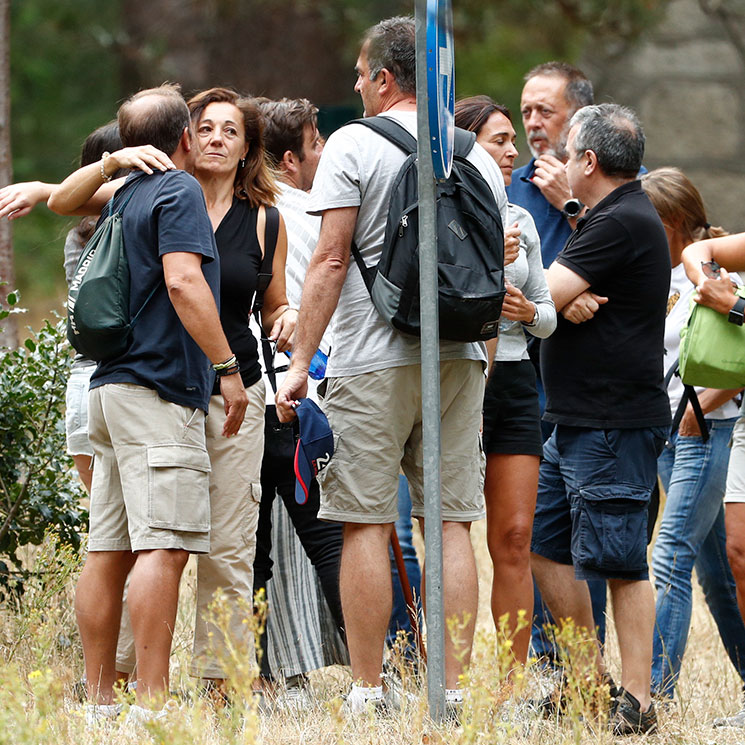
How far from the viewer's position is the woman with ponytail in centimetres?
412

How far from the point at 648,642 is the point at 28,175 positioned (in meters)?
11.0

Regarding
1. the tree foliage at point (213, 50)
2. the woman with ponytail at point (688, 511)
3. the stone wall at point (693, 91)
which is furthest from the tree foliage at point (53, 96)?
the woman with ponytail at point (688, 511)

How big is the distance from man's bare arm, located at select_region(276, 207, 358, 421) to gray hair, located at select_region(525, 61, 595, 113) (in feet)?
6.66

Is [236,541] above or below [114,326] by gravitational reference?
below

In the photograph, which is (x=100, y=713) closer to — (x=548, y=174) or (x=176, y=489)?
(x=176, y=489)

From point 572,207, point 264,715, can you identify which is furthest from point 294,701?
point 572,207

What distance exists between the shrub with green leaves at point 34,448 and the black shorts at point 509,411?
4.90 feet

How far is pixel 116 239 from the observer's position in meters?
3.27

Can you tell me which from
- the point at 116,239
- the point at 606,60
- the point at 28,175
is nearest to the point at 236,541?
the point at 116,239

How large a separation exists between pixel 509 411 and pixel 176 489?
116 centimetres

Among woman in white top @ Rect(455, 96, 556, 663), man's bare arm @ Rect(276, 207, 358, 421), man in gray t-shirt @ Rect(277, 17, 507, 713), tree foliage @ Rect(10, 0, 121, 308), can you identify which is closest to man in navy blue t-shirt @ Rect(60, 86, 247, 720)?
man's bare arm @ Rect(276, 207, 358, 421)

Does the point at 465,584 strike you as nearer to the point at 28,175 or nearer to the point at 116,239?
the point at 116,239

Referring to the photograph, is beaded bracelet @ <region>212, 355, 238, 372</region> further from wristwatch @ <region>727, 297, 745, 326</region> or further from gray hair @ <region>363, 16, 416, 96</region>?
wristwatch @ <region>727, 297, 745, 326</region>

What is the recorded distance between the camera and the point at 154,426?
3.23 metres
